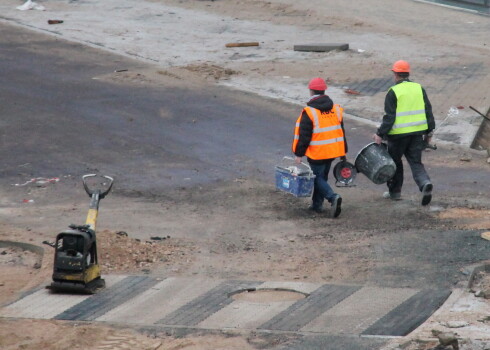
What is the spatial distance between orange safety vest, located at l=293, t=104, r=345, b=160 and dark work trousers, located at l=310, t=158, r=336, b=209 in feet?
0.47

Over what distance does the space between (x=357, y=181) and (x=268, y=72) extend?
6759 mm

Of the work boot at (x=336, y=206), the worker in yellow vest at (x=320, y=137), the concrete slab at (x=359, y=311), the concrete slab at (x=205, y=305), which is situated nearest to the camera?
the concrete slab at (x=359, y=311)

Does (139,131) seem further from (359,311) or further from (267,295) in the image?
(359,311)

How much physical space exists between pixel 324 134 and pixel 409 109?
127 centimetres

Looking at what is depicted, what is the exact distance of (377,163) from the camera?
1430cm

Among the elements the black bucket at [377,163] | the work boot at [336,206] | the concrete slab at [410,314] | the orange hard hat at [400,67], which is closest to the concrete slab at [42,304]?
the concrete slab at [410,314]

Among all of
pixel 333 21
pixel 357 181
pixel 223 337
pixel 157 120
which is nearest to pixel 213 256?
pixel 223 337

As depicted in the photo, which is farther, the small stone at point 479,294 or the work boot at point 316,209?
the work boot at point 316,209

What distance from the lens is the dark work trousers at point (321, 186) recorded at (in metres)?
14.1

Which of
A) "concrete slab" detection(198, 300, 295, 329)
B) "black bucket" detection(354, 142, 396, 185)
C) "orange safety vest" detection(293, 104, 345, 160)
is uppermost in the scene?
"orange safety vest" detection(293, 104, 345, 160)

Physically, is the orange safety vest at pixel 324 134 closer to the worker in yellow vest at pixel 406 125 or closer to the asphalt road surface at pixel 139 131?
the worker in yellow vest at pixel 406 125

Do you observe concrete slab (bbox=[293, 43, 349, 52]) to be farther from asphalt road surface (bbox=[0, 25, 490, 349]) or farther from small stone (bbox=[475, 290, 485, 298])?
small stone (bbox=[475, 290, 485, 298])

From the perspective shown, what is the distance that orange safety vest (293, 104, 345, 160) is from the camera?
46.1 feet

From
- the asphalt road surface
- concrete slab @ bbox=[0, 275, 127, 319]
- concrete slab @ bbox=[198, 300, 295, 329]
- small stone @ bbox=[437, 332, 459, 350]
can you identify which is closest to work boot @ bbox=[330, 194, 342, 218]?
the asphalt road surface
